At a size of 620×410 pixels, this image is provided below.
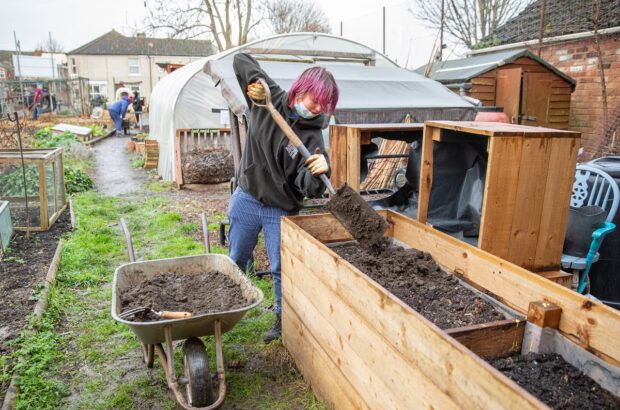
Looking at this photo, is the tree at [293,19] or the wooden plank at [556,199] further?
the tree at [293,19]

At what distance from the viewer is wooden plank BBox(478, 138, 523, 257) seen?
109 inches

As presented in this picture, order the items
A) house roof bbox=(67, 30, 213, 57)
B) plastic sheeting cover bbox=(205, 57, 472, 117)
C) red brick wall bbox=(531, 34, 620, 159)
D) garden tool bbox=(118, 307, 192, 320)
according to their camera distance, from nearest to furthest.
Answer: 1. garden tool bbox=(118, 307, 192, 320)
2. plastic sheeting cover bbox=(205, 57, 472, 117)
3. red brick wall bbox=(531, 34, 620, 159)
4. house roof bbox=(67, 30, 213, 57)

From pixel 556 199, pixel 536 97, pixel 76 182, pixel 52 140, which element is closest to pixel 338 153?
pixel 556 199

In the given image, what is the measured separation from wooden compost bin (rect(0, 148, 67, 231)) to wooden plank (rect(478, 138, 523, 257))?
Result: 17.0 ft

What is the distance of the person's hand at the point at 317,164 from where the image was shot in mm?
2820

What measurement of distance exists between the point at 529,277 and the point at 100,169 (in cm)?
1190

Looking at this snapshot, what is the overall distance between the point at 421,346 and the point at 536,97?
1056cm

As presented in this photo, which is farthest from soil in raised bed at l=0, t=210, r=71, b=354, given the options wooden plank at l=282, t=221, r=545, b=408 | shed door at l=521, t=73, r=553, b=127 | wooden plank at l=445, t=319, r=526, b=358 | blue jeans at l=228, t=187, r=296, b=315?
shed door at l=521, t=73, r=553, b=127

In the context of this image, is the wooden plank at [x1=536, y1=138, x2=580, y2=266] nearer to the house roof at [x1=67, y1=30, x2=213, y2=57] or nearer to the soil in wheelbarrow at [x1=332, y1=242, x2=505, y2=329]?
the soil in wheelbarrow at [x1=332, y1=242, x2=505, y2=329]

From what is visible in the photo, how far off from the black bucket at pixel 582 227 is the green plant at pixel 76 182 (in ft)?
27.3

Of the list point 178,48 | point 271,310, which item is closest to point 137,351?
point 271,310

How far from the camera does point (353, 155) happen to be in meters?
4.15

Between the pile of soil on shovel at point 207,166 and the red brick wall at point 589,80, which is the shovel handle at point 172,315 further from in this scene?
the red brick wall at point 589,80

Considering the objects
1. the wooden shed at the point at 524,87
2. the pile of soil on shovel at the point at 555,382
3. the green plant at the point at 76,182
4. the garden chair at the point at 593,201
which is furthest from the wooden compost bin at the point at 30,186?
the wooden shed at the point at 524,87
